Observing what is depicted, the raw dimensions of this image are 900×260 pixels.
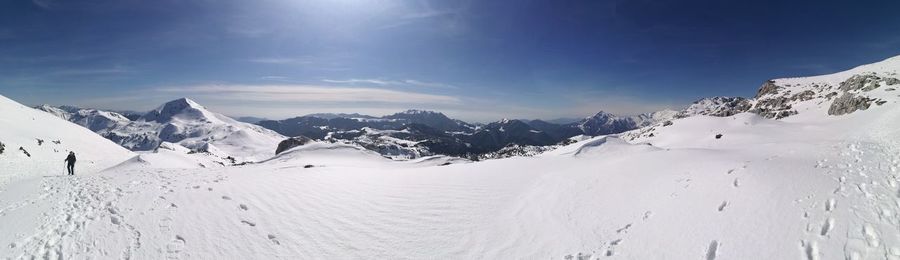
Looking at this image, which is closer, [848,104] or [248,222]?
[248,222]

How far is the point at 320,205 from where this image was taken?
50.4 feet

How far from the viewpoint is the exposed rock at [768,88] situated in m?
98.7

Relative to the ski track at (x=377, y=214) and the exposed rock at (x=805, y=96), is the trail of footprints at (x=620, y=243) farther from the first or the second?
the exposed rock at (x=805, y=96)

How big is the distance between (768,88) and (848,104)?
6247cm

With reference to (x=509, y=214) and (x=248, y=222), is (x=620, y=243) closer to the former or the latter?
(x=509, y=214)

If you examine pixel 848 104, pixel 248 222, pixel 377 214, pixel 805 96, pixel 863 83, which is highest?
pixel 863 83

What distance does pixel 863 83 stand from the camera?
5806 cm

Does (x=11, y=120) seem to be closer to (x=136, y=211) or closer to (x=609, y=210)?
(x=136, y=211)

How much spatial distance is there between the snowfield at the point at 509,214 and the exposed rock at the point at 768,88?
106 meters

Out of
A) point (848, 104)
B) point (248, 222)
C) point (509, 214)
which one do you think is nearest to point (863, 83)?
point (848, 104)

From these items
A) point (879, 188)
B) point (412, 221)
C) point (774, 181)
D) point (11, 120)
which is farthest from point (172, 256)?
point (11, 120)

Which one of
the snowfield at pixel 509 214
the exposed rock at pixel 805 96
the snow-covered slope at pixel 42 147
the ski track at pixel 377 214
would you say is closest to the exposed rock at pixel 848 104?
the exposed rock at pixel 805 96

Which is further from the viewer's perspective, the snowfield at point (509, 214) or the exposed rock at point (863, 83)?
the exposed rock at point (863, 83)

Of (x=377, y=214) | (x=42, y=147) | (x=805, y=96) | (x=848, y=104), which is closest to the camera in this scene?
(x=377, y=214)
